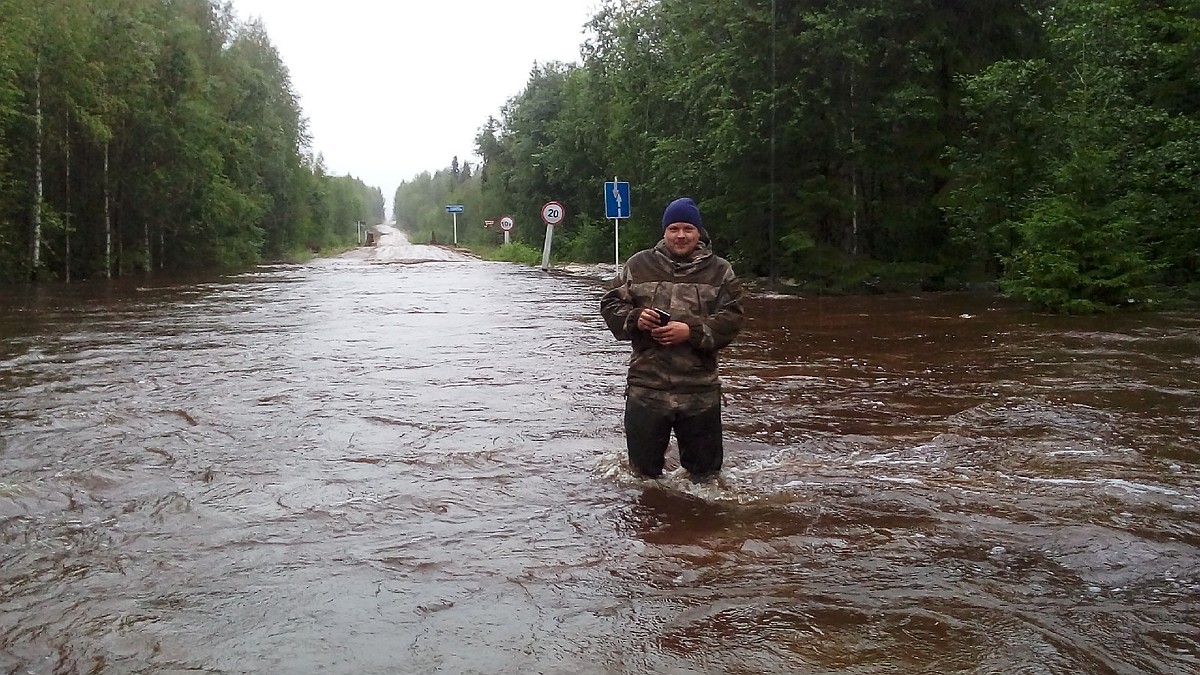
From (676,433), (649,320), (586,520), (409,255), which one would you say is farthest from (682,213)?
(409,255)

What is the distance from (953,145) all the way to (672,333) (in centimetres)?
1524

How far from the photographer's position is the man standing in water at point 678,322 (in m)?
5.11

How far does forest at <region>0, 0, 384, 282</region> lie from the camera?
24.8m

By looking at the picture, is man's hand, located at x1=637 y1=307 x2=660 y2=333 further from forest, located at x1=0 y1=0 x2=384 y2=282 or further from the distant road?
the distant road

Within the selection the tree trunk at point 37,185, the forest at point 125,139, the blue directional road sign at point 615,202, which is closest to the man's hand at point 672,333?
the blue directional road sign at point 615,202

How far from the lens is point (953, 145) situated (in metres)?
18.4

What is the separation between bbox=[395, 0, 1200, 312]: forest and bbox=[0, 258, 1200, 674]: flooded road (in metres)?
5.20

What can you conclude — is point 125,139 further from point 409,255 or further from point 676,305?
point 676,305

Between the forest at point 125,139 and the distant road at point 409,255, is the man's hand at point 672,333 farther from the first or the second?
the distant road at point 409,255

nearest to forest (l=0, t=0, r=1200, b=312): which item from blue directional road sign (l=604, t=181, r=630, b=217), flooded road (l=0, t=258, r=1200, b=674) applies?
blue directional road sign (l=604, t=181, r=630, b=217)

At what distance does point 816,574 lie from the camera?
403 cm

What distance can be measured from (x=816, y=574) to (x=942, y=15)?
1654 cm

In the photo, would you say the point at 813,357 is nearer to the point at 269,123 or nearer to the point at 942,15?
the point at 942,15

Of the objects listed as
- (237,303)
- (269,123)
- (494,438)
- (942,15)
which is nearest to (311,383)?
(494,438)
